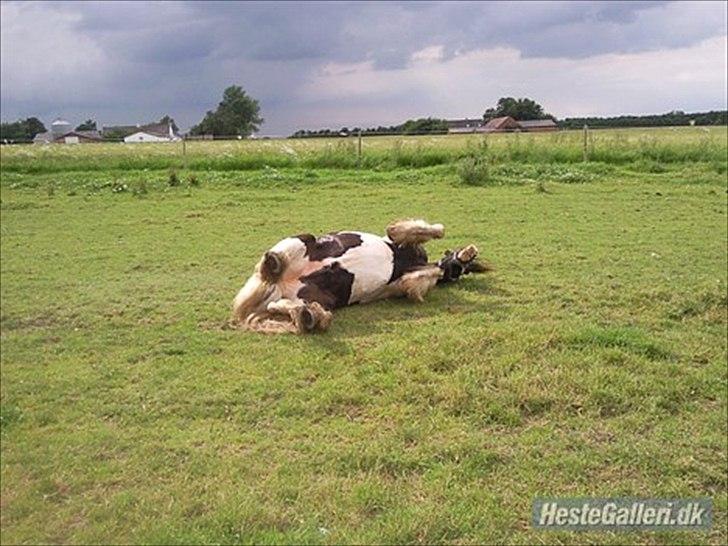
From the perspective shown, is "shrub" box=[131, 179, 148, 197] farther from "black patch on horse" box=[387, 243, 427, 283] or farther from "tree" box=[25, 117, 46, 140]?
"tree" box=[25, 117, 46, 140]

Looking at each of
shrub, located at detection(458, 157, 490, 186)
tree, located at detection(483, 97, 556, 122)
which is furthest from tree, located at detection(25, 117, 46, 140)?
shrub, located at detection(458, 157, 490, 186)

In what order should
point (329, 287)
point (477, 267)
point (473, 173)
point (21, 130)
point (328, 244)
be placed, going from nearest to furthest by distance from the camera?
point (21, 130), point (329, 287), point (328, 244), point (477, 267), point (473, 173)

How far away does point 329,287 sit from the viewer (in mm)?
5004

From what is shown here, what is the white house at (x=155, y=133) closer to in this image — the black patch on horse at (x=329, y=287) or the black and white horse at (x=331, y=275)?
the black and white horse at (x=331, y=275)

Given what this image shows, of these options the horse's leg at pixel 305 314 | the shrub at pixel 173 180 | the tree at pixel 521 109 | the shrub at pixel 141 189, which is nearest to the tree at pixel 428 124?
the tree at pixel 521 109

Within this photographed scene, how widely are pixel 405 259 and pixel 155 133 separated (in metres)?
4.27

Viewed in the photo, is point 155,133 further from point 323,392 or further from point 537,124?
point 537,124

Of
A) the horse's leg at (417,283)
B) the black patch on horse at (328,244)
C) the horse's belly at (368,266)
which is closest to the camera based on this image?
the black patch on horse at (328,244)

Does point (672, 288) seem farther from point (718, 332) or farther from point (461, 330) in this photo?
point (461, 330)

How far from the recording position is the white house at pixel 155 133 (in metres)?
1.54

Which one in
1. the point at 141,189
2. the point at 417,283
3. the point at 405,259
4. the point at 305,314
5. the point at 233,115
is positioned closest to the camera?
→ the point at 233,115

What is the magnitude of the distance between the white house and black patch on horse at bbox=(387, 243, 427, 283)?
13.1 ft

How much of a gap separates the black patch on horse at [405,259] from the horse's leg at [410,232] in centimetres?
7

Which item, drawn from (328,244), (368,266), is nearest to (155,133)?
(328,244)
